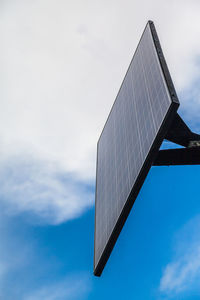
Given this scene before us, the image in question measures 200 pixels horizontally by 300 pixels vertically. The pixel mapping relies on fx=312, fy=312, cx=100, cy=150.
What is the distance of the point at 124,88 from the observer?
49.8ft

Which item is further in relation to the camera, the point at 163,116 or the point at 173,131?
the point at 173,131

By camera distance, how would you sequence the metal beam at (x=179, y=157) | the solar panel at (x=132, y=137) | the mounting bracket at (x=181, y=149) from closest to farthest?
the solar panel at (x=132, y=137)
the mounting bracket at (x=181, y=149)
the metal beam at (x=179, y=157)

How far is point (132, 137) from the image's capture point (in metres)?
11.0

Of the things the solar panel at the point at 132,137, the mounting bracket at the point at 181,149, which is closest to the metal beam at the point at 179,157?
the mounting bracket at the point at 181,149

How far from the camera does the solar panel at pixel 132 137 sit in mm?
8523

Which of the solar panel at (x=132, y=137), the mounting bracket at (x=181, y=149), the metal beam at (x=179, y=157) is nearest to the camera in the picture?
the solar panel at (x=132, y=137)

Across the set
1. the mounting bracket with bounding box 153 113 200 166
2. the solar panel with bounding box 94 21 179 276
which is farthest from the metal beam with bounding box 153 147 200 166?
the solar panel with bounding box 94 21 179 276

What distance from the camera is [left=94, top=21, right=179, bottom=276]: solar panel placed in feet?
28.0

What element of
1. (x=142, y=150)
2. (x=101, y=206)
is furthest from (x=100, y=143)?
(x=142, y=150)

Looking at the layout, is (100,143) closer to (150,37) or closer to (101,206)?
(101,206)

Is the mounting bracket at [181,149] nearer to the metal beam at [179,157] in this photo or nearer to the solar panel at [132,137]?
the metal beam at [179,157]

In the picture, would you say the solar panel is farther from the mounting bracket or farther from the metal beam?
the metal beam

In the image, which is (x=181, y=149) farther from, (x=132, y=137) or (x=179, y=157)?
(x=132, y=137)

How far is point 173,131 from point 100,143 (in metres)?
7.99
